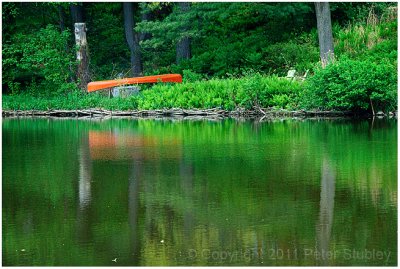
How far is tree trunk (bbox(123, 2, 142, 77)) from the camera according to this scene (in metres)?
35.2

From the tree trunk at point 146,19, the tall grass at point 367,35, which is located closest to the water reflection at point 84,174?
the tall grass at point 367,35

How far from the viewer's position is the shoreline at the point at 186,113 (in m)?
26.6

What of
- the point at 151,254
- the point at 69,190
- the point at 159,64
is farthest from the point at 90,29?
the point at 151,254

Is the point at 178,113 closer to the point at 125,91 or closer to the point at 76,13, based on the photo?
the point at 125,91

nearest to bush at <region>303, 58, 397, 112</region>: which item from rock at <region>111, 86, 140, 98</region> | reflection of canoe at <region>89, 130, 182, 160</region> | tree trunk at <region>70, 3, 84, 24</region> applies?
reflection of canoe at <region>89, 130, 182, 160</region>

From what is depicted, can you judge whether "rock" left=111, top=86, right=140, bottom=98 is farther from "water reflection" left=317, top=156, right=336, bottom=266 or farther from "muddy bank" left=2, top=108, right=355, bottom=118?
"water reflection" left=317, top=156, right=336, bottom=266

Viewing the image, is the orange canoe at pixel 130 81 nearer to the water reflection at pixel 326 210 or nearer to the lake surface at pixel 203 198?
the lake surface at pixel 203 198

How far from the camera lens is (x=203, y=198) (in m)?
13.0

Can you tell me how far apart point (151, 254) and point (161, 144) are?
1023 centimetres

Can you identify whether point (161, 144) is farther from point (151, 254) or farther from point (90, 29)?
point (90, 29)

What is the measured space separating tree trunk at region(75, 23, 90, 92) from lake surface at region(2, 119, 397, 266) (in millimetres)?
10824

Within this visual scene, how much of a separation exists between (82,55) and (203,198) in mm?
20458

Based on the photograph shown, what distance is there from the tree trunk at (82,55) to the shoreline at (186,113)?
2319 mm

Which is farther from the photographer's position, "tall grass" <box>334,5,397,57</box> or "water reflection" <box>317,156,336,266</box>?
"tall grass" <box>334,5,397,57</box>
